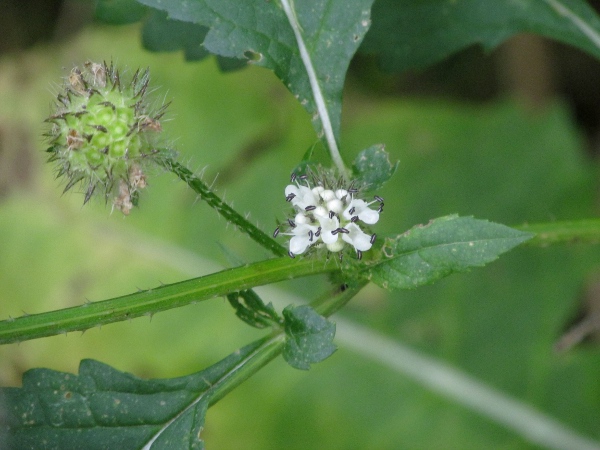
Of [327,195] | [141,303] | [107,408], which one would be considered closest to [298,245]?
[327,195]

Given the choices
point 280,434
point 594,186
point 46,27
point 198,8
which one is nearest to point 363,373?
point 280,434

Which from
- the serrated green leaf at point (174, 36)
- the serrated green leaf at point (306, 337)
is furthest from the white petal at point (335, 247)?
the serrated green leaf at point (174, 36)

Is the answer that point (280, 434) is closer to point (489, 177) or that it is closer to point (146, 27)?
point (489, 177)

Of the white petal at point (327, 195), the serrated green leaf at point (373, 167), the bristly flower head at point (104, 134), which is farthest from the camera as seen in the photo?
the serrated green leaf at point (373, 167)

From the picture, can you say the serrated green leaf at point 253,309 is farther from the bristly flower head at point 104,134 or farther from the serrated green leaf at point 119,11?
the serrated green leaf at point 119,11

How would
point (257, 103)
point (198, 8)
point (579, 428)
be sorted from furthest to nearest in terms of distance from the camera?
point (257, 103) < point (579, 428) < point (198, 8)
